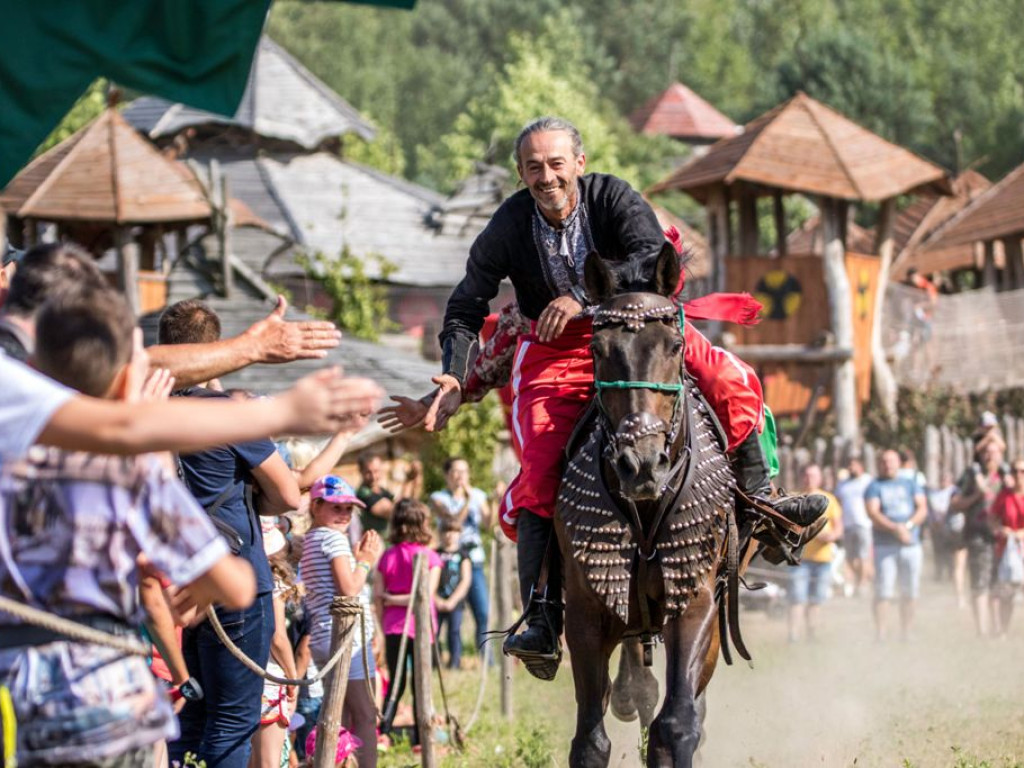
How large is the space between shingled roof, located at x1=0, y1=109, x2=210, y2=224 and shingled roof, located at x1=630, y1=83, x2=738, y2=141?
64871 millimetres

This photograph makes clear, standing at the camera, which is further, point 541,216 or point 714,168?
point 714,168

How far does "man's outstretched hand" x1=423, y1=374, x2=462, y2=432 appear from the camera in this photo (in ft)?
23.8

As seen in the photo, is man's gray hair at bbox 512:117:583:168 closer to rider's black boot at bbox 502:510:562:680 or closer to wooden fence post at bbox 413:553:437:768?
rider's black boot at bbox 502:510:562:680

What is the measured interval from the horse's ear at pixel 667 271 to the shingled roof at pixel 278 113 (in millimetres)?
42382

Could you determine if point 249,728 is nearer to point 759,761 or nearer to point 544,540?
point 544,540

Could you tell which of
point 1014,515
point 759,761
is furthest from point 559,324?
point 1014,515

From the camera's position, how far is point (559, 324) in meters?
6.76

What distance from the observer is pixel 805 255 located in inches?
1254

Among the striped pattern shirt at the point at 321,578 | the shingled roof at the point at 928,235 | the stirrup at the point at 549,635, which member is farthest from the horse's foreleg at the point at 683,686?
the shingled roof at the point at 928,235

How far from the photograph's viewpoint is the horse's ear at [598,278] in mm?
6797

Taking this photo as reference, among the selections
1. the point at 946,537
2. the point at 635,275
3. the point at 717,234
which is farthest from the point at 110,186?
the point at 635,275

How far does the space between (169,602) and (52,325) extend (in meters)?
2.31

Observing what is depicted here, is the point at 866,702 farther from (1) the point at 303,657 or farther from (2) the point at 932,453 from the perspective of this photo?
(2) the point at 932,453

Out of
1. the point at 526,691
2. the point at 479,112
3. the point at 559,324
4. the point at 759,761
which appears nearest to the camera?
the point at 559,324
